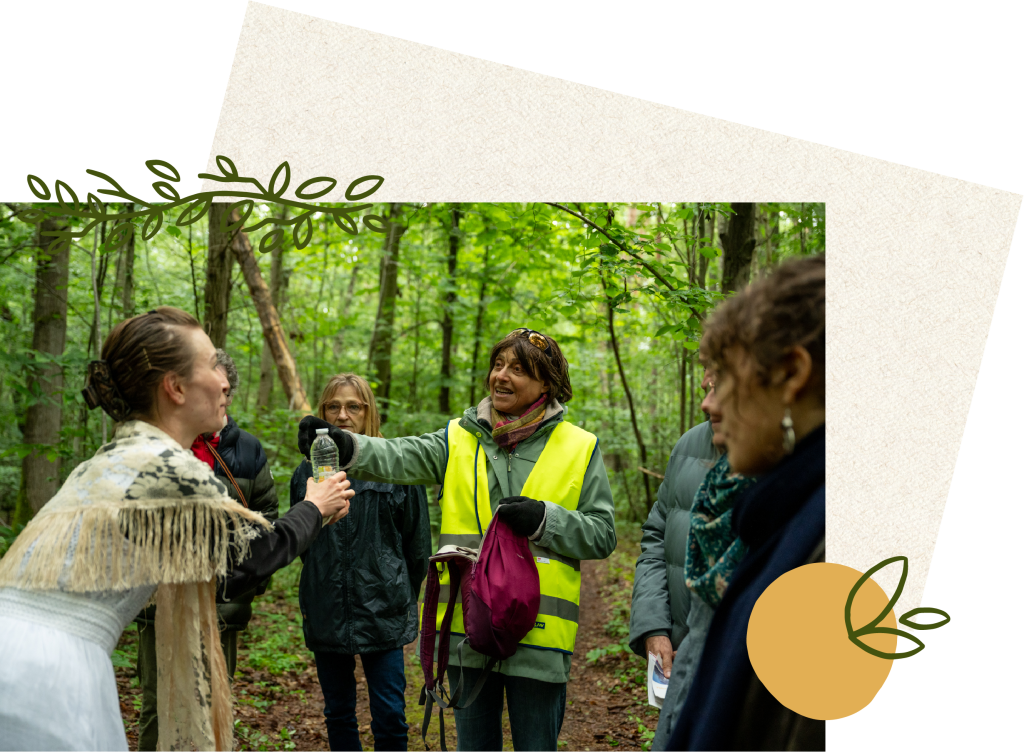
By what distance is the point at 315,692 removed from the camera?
197 inches

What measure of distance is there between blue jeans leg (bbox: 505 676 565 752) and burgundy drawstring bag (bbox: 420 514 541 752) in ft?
0.52

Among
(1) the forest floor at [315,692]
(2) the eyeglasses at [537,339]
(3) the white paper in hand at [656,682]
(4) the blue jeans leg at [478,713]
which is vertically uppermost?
Answer: (2) the eyeglasses at [537,339]

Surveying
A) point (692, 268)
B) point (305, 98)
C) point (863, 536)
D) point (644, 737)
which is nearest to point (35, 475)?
point (305, 98)

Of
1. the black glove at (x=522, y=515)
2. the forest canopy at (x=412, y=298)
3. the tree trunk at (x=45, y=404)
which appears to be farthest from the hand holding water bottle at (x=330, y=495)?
the tree trunk at (x=45, y=404)

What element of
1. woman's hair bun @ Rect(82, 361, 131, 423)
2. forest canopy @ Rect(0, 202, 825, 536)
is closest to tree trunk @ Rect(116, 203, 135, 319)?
forest canopy @ Rect(0, 202, 825, 536)

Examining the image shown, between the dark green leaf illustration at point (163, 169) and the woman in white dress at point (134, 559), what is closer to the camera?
the woman in white dress at point (134, 559)

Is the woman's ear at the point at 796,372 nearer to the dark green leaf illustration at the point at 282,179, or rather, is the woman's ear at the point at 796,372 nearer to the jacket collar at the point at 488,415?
the jacket collar at the point at 488,415

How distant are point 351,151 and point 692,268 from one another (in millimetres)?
2852

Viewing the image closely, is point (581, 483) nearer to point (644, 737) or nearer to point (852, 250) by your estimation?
point (852, 250)

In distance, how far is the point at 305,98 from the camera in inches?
96.1

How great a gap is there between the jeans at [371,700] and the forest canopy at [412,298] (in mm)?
2034

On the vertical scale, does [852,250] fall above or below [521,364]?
above

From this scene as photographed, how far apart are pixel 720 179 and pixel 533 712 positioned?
203 cm

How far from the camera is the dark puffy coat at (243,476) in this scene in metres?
3.40
